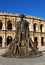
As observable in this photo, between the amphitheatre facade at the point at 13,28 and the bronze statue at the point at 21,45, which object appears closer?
the bronze statue at the point at 21,45

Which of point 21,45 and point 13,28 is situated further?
point 13,28

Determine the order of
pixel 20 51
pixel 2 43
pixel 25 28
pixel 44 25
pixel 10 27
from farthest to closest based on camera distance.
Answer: pixel 44 25 → pixel 10 27 → pixel 2 43 → pixel 25 28 → pixel 20 51

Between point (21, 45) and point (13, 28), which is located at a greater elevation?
point (13, 28)

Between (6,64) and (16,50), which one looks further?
(16,50)

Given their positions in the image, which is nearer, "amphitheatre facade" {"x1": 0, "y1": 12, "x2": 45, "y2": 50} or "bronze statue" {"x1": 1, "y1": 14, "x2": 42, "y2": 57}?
"bronze statue" {"x1": 1, "y1": 14, "x2": 42, "y2": 57}

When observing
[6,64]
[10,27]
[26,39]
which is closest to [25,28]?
[26,39]

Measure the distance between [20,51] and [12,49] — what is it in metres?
0.49

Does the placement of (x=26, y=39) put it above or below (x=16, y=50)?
above

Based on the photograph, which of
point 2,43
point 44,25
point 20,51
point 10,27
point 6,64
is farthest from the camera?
point 44,25

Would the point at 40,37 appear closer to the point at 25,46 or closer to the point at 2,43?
the point at 2,43

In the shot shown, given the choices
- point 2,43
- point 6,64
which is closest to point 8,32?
point 2,43

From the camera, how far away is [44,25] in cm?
3728

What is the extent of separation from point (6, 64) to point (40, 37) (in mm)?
28768

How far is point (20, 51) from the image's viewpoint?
9383mm
